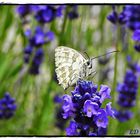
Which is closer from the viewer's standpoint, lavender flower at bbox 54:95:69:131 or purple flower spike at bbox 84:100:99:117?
purple flower spike at bbox 84:100:99:117

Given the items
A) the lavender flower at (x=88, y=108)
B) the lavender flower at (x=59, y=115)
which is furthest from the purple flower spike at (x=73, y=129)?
the lavender flower at (x=59, y=115)

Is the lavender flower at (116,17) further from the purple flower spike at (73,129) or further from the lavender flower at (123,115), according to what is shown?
the purple flower spike at (73,129)

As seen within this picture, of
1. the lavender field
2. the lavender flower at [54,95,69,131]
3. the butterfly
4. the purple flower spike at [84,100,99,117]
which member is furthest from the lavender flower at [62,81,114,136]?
the lavender flower at [54,95,69,131]

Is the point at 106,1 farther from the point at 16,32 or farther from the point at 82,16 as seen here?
the point at 16,32

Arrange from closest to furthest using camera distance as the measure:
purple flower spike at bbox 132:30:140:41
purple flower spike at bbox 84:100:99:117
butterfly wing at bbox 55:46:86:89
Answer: purple flower spike at bbox 84:100:99:117, butterfly wing at bbox 55:46:86:89, purple flower spike at bbox 132:30:140:41

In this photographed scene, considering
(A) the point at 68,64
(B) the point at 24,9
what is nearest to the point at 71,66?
(A) the point at 68,64

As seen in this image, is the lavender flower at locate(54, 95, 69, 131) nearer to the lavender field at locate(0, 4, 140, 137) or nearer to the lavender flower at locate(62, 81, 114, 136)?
the lavender field at locate(0, 4, 140, 137)
